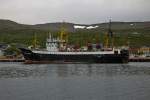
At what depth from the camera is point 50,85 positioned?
103500mm

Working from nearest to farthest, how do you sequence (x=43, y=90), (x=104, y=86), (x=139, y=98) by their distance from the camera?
1. (x=139, y=98)
2. (x=43, y=90)
3. (x=104, y=86)

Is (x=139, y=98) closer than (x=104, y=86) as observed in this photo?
Yes

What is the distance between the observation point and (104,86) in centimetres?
10038

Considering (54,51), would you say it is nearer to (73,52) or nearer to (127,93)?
(73,52)

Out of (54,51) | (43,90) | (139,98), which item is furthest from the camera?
(54,51)

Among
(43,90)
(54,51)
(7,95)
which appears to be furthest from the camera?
(54,51)

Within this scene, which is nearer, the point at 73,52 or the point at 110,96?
the point at 110,96

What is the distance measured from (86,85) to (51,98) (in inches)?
886

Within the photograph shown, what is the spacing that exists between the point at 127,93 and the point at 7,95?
21143 millimetres

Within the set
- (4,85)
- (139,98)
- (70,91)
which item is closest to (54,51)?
(4,85)

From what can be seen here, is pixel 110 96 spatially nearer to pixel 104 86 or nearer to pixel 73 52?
pixel 104 86

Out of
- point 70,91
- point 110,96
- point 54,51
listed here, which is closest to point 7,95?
point 70,91

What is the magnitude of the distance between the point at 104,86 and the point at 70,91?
36.8ft

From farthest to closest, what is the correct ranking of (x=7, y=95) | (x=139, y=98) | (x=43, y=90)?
1. (x=43, y=90)
2. (x=7, y=95)
3. (x=139, y=98)
